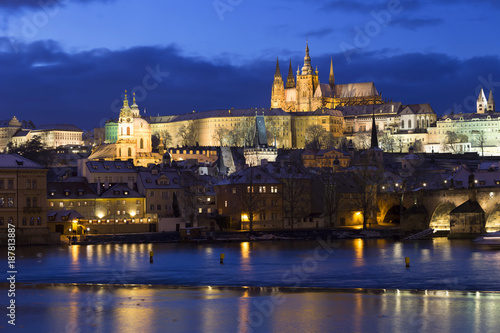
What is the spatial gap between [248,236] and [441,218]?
17973 millimetres

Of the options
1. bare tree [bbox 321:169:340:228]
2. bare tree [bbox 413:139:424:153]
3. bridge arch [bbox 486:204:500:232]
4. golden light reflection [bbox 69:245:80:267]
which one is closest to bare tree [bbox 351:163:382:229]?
bare tree [bbox 321:169:340:228]

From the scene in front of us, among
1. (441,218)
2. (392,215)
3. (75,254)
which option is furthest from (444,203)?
(75,254)

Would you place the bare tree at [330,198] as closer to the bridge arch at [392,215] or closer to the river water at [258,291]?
the bridge arch at [392,215]

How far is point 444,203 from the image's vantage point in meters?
76.1

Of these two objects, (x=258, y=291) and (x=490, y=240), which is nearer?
(x=258, y=291)

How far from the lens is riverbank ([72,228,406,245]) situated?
67.5m

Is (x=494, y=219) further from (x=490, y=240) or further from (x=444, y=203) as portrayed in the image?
(x=490, y=240)

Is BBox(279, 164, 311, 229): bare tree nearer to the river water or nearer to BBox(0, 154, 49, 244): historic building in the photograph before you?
the river water

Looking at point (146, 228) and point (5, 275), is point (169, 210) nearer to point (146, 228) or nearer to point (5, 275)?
point (146, 228)

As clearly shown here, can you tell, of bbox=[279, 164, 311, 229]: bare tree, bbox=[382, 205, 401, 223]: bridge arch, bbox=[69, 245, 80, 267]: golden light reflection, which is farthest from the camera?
bbox=[382, 205, 401, 223]: bridge arch

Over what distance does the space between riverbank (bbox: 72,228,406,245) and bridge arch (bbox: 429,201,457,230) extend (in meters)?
3.24

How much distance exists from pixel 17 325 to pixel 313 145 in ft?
522

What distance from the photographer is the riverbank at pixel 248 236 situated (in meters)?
67.5

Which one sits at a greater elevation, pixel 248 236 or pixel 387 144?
pixel 387 144
